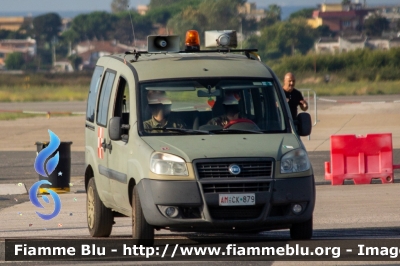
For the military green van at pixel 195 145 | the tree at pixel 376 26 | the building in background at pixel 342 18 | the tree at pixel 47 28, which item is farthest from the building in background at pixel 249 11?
the military green van at pixel 195 145

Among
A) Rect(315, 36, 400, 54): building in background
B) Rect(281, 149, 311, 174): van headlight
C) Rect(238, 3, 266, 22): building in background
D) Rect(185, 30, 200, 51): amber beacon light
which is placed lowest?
Rect(315, 36, 400, 54): building in background

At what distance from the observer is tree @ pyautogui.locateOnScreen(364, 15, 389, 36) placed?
95644mm

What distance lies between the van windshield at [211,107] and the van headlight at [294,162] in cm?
58

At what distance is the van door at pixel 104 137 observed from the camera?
33.7 feet

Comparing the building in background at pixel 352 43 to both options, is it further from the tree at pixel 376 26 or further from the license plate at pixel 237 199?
the license plate at pixel 237 199

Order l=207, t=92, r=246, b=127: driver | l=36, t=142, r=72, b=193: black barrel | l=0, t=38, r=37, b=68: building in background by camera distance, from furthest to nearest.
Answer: l=0, t=38, r=37, b=68: building in background
l=36, t=142, r=72, b=193: black barrel
l=207, t=92, r=246, b=127: driver

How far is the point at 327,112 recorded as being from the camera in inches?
1455

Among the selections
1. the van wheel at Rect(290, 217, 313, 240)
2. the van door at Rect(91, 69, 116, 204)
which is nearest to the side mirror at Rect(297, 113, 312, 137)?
the van wheel at Rect(290, 217, 313, 240)

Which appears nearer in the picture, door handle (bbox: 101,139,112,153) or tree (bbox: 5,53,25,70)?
door handle (bbox: 101,139,112,153)

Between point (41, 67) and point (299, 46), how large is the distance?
128 ft

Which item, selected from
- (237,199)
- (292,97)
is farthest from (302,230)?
(292,97)

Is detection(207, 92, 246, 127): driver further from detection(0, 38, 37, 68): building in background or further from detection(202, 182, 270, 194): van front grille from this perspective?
detection(0, 38, 37, 68): building in background

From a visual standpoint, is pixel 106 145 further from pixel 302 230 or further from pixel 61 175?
pixel 61 175

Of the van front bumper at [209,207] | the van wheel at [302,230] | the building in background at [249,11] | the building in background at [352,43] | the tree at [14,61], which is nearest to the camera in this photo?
the van front bumper at [209,207]
